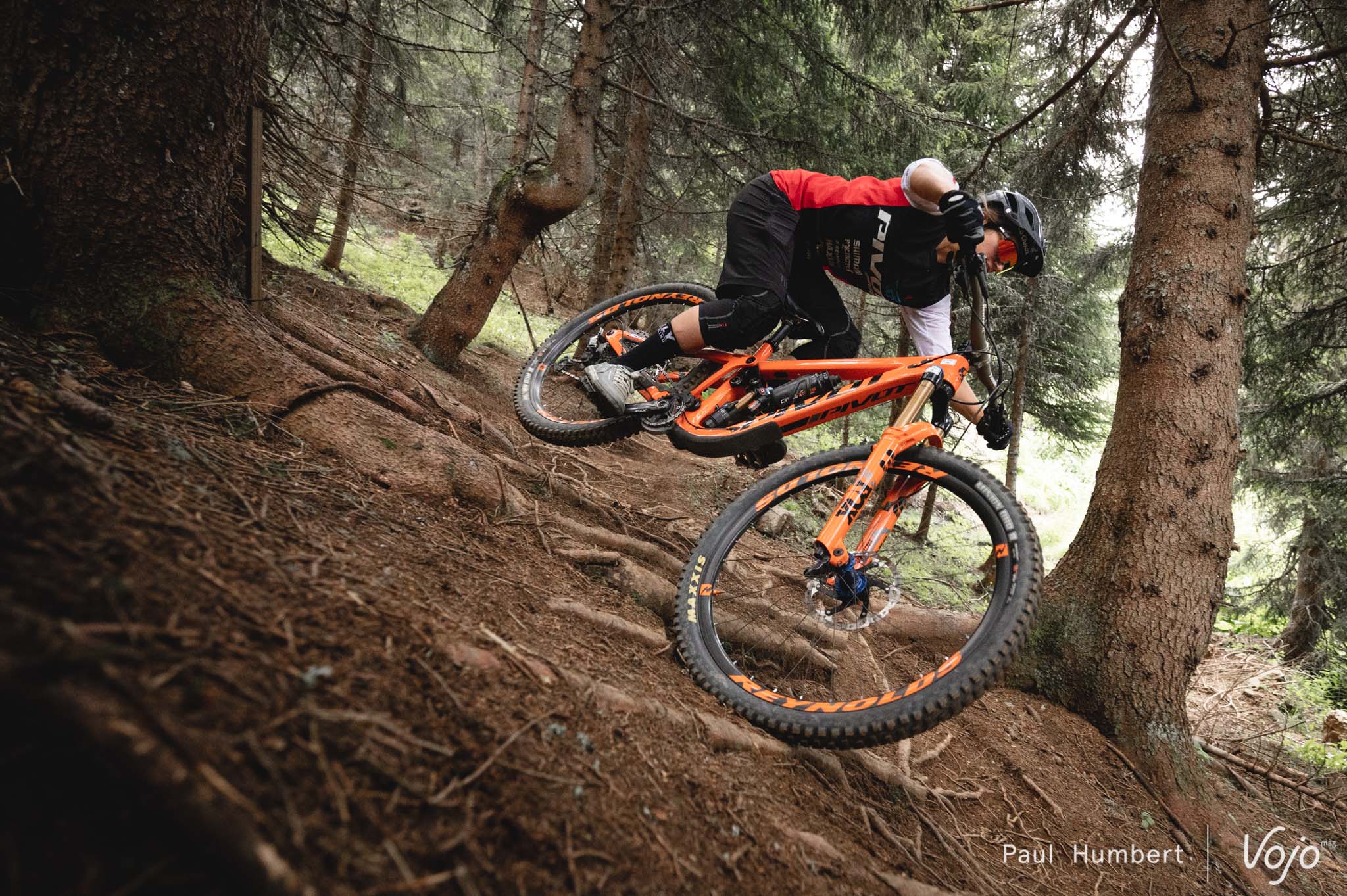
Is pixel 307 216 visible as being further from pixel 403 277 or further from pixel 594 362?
pixel 403 277

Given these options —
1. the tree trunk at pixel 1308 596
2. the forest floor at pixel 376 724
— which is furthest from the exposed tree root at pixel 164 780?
the tree trunk at pixel 1308 596

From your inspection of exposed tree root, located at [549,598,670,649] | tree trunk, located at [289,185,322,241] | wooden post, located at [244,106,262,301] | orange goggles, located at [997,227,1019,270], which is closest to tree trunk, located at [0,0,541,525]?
wooden post, located at [244,106,262,301]

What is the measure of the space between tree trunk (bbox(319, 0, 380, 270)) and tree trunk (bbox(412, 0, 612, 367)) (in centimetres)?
109

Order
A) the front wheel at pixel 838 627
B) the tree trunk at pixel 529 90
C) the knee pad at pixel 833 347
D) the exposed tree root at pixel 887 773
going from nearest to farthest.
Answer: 1. the front wheel at pixel 838 627
2. the exposed tree root at pixel 887 773
3. the knee pad at pixel 833 347
4. the tree trunk at pixel 529 90

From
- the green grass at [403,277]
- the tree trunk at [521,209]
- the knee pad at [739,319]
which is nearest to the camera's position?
the knee pad at [739,319]

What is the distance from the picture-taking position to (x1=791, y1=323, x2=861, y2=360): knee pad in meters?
3.92

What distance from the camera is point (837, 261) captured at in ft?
12.0

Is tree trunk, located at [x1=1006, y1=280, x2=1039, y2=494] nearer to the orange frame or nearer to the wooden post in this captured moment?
the orange frame

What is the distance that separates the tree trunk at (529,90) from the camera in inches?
289

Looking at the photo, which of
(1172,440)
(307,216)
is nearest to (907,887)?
(1172,440)

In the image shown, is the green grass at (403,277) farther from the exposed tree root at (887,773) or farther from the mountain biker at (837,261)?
the exposed tree root at (887,773)

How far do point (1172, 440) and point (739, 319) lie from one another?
2.71 meters

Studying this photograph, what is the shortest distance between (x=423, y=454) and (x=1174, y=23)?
5400mm

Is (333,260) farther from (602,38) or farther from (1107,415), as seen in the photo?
(1107,415)
